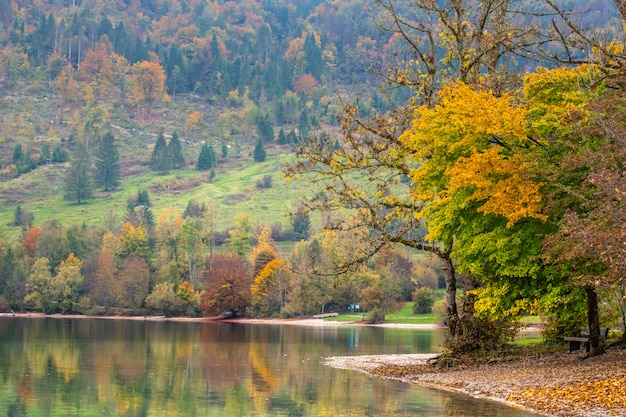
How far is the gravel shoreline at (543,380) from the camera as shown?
26000 millimetres

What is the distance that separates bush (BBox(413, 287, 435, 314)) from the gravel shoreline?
8886 centimetres

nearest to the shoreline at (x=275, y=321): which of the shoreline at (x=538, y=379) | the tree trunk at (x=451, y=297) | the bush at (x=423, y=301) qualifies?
the bush at (x=423, y=301)

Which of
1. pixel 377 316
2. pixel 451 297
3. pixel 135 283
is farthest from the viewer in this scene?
pixel 135 283

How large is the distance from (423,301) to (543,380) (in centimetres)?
10282

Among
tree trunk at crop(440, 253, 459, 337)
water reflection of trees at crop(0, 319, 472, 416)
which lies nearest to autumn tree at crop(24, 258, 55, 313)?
water reflection of trees at crop(0, 319, 472, 416)

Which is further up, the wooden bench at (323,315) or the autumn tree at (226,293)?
the autumn tree at (226,293)

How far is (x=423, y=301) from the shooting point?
133500 mm

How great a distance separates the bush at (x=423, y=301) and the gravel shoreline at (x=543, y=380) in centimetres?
8886

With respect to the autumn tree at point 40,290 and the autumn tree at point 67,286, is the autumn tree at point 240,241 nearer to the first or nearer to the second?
the autumn tree at point 67,286

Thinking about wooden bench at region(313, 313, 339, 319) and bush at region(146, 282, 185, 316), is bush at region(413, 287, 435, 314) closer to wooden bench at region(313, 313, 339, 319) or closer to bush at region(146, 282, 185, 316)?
wooden bench at region(313, 313, 339, 319)

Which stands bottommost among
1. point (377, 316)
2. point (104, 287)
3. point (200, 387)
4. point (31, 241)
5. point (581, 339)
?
point (200, 387)

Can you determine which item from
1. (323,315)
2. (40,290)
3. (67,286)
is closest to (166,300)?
(67,286)

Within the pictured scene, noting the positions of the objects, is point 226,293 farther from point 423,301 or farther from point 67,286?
point 67,286

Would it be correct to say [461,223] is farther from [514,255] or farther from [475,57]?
[475,57]
